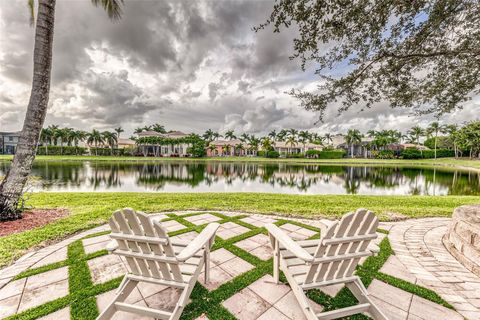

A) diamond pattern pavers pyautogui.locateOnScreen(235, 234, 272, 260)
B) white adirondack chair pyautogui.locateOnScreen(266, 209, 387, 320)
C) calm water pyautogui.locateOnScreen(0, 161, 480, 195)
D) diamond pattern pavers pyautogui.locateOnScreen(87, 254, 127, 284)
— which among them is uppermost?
white adirondack chair pyautogui.locateOnScreen(266, 209, 387, 320)

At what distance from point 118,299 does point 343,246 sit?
2020 mm

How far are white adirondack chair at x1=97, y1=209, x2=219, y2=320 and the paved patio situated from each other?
10.2 inches

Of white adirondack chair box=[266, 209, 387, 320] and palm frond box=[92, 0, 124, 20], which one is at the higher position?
palm frond box=[92, 0, 124, 20]

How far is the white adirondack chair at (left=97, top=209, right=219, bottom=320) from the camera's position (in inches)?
63.8

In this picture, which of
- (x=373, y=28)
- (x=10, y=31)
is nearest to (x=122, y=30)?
(x=10, y=31)

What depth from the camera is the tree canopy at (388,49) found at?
3678 mm

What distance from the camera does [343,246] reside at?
5.68 feet

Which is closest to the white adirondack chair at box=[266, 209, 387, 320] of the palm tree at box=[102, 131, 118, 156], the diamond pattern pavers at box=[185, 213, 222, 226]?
the diamond pattern pavers at box=[185, 213, 222, 226]

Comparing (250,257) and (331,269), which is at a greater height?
(331,269)

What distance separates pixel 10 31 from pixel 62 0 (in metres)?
2.51

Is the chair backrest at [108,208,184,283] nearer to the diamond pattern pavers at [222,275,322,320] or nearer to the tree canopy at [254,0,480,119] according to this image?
the diamond pattern pavers at [222,275,322,320]

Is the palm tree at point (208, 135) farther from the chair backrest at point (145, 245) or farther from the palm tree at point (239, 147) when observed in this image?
the chair backrest at point (145, 245)

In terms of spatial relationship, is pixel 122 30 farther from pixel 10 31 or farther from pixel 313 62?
pixel 313 62

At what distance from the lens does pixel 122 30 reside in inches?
373
